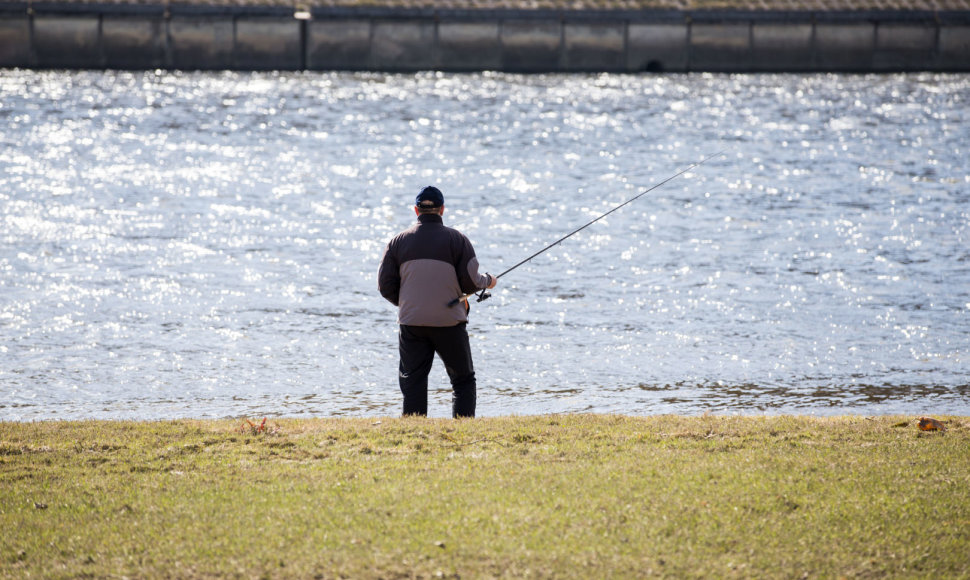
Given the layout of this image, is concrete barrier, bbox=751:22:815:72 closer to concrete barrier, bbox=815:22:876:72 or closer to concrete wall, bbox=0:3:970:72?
concrete wall, bbox=0:3:970:72

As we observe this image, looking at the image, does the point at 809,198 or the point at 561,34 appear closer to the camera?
the point at 809,198

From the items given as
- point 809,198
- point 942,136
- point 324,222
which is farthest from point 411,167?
point 942,136

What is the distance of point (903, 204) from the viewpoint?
22391 millimetres

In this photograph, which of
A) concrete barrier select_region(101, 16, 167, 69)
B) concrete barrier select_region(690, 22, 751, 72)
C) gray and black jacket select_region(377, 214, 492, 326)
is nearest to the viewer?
gray and black jacket select_region(377, 214, 492, 326)

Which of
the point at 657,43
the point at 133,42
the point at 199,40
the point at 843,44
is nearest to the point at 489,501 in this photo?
the point at 199,40

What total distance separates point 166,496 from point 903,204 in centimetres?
1933

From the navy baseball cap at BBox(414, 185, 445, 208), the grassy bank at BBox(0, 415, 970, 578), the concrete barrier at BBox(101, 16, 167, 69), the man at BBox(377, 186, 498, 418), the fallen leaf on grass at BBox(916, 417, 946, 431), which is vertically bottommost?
the grassy bank at BBox(0, 415, 970, 578)

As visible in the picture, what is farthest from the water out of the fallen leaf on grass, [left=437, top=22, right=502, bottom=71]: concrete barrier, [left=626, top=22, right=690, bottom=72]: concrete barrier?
[left=626, top=22, right=690, bottom=72]: concrete barrier

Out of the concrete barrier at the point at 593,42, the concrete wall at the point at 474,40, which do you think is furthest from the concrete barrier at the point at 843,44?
the concrete barrier at the point at 593,42

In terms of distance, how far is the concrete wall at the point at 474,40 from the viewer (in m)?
46.2

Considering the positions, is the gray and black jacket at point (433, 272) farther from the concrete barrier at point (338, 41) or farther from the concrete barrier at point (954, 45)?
the concrete barrier at point (954, 45)

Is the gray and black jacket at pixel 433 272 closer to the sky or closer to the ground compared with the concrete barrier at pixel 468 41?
closer to the ground

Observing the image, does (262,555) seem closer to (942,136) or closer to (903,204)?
(903,204)

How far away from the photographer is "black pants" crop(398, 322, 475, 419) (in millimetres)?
7910
